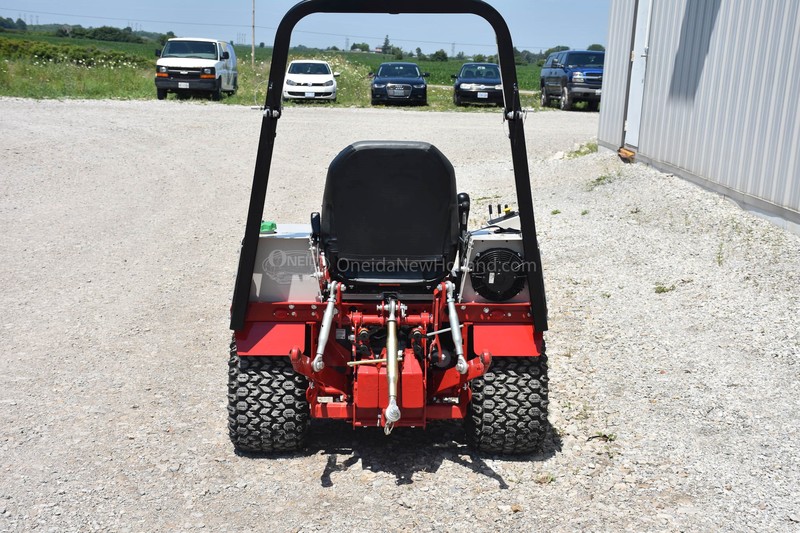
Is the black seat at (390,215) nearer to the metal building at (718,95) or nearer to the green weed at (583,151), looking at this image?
the metal building at (718,95)

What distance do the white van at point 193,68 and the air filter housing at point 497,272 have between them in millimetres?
22755

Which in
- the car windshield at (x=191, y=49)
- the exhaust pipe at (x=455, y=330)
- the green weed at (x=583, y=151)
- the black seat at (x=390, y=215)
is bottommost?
the green weed at (x=583, y=151)

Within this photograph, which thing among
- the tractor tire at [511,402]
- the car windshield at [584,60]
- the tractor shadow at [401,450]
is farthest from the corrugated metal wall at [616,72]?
the car windshield at [584,60]

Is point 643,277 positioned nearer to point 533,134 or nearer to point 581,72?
point 533,134

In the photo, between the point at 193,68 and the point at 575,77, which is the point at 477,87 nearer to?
the point at 575,77

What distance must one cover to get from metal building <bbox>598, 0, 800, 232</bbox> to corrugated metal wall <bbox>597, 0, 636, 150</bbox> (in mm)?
31

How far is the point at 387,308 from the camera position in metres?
4.42

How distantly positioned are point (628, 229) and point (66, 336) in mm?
6018

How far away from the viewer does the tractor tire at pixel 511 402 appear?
4539 millimetres

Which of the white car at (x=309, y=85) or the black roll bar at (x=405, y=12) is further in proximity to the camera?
the white car at (x=309, y=85)

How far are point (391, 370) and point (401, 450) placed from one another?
928mm

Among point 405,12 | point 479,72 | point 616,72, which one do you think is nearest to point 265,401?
point 405,12

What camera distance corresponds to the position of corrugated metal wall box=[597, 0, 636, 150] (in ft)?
43.7

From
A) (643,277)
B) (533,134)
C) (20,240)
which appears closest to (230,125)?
(533,134)
